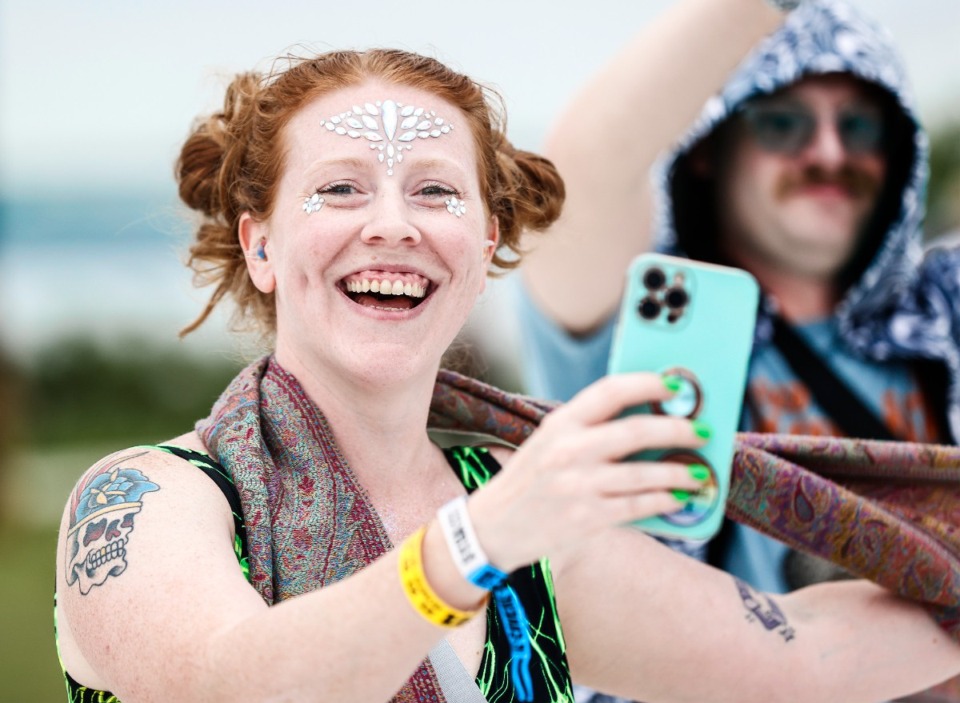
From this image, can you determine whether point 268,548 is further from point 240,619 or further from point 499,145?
point 499,145

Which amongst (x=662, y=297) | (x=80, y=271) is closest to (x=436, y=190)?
(x=662, y=297)

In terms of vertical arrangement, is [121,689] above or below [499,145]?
below

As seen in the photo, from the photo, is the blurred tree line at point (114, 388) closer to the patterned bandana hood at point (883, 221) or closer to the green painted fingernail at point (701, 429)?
the patterned bandana hood at point (883, 221)

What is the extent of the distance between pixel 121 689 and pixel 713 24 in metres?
2.04

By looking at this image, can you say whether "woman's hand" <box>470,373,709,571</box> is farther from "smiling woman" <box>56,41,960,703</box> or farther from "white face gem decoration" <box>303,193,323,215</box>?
"white face gem decoration" <box>303,193,323,215</box>

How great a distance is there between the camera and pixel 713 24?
2900mm

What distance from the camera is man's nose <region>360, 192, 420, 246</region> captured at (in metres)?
1.83

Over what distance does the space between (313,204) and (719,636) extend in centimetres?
103

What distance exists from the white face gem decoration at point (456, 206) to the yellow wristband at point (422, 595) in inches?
28.9

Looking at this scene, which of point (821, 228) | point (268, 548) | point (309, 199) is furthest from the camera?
point (821, 228)

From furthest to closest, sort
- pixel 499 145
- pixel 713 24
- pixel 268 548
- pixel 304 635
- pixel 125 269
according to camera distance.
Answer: pixel 125 269 < pixel 713 24 < pixel 499 145 < pixel 268 548 < pixel 304 635

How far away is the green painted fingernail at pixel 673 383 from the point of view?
132 cm

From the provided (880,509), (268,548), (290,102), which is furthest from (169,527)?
(880,509)

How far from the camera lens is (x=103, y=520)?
5.32 feet
